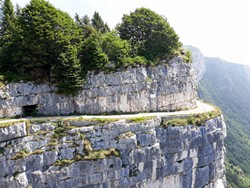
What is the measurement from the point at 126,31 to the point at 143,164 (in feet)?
78.6

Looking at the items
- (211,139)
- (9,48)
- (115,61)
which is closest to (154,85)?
(115,61)

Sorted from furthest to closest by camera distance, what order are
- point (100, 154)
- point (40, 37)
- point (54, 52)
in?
point (54, 52) < point (40, 37) < point (100, 154)

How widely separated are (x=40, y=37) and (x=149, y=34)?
63.6ft

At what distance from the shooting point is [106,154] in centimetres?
2939

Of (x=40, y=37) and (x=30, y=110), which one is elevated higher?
(x=40, y=37)

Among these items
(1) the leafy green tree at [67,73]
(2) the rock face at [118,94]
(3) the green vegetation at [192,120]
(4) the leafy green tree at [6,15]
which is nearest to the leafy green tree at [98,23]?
(4) the leafy green tree at [6,15]

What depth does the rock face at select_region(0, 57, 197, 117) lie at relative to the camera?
3110cm

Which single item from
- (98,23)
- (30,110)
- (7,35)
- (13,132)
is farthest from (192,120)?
(98,23)

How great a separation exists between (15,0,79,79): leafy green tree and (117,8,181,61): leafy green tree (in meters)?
12.9

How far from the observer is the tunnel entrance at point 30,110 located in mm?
31709

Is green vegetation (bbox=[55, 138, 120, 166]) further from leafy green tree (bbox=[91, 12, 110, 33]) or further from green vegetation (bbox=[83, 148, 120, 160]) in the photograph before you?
leafy green tree (bbox=[91, 12, 110, 33])

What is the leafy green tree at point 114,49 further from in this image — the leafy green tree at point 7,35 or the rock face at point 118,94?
the leafy green tree at point 7,35

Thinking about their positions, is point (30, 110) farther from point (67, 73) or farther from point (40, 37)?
point (40, 37)

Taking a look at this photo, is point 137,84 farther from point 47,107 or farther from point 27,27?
point 27,27
